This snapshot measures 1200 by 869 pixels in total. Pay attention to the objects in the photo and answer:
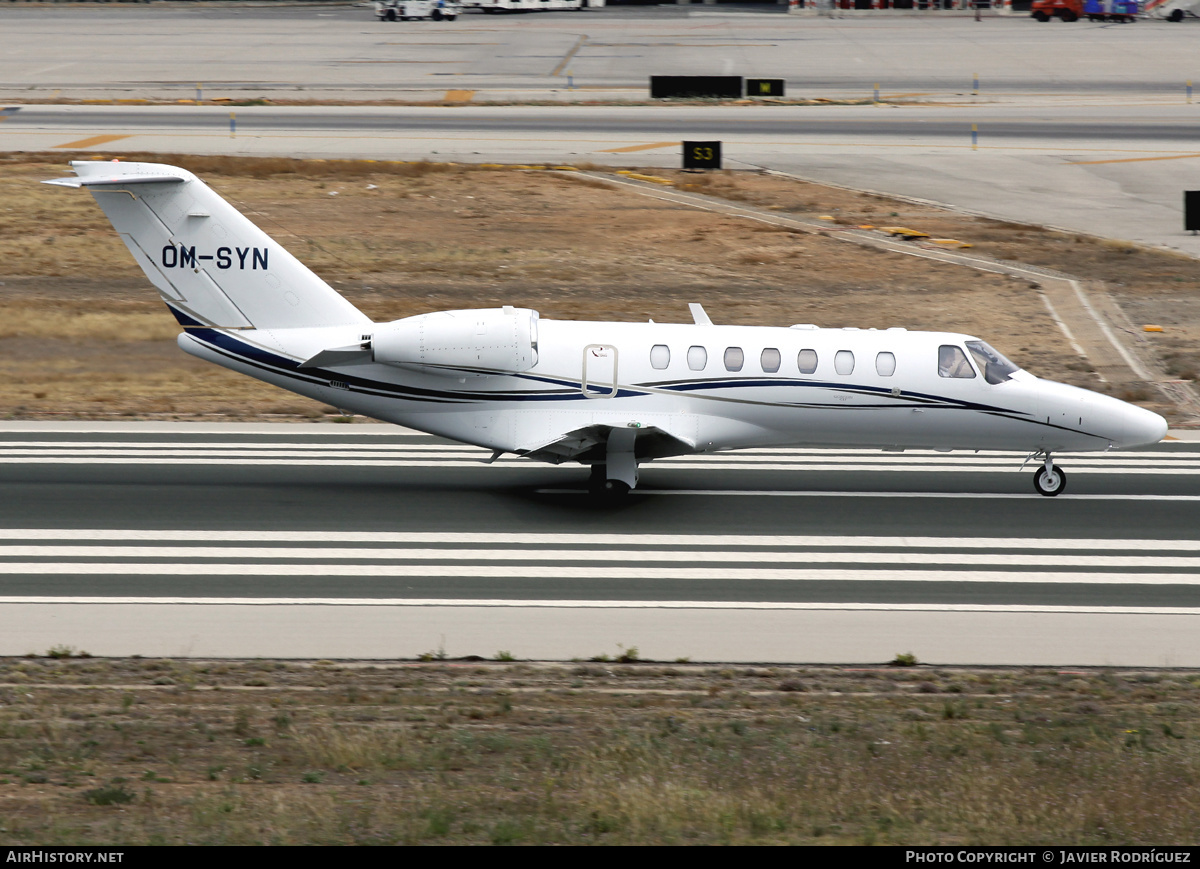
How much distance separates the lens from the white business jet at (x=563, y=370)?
67.1 feet

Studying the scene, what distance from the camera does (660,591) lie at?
16953mm

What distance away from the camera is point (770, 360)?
67.8 ft

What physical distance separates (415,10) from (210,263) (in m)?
95.4

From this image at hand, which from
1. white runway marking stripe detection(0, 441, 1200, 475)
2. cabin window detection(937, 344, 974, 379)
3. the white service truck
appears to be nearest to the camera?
cabin window detection(937, 344, 974, 379)

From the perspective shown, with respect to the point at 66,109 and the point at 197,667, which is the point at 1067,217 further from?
the point at 66,109

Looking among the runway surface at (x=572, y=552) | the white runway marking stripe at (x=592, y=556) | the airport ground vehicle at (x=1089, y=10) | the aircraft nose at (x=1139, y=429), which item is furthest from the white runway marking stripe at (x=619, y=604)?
the airport ground vehicle at (x=1089, y=10)

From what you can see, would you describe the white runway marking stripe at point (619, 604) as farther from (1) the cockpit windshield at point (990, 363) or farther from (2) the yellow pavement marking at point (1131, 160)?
(2) the yellow pavement marking at point (1131, 160)

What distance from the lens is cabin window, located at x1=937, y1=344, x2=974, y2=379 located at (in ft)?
68.8

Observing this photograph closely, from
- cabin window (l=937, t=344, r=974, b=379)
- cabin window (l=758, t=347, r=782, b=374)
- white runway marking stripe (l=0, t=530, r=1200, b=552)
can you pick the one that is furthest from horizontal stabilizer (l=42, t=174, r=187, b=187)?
cabin window (l=937, t=344, r=974, b=379)

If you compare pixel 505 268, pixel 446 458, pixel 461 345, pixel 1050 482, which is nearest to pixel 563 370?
pixel 461 345

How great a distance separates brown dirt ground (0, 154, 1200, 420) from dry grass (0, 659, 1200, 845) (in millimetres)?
14833

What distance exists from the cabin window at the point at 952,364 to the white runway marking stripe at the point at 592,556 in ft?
11.3

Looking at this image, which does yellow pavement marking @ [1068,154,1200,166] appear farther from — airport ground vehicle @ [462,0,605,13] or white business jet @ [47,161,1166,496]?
airport ground vehicle @ [462,0,605,13]

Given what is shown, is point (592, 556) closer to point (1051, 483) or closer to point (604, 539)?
point (604, 539)
